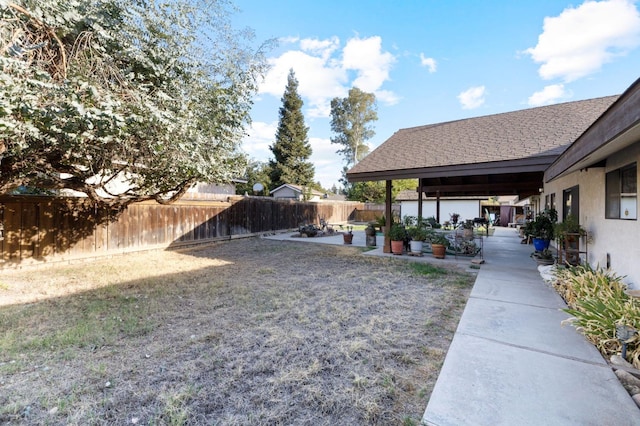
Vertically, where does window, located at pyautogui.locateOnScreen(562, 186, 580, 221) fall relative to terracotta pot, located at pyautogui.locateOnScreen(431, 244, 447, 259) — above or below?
above

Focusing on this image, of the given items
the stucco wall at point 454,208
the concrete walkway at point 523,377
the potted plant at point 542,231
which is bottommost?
the concrete walkway at point 523,377

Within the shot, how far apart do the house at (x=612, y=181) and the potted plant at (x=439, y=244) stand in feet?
9.34

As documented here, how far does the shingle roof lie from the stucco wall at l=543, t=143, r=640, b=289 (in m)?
0.94

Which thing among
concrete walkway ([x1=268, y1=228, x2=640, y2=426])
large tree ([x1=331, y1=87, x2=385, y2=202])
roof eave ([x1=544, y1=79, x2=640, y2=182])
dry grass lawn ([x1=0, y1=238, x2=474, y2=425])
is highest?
large tree ([x1=331, y1=87, x2=385, y2=202])

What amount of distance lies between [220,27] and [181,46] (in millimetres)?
1023

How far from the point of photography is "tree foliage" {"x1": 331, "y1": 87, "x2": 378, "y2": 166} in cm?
2650

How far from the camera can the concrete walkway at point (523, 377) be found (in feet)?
6.43

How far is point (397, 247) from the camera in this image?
8383 millimetres

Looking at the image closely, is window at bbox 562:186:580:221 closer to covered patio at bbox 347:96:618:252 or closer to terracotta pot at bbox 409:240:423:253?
covered patio at bbox 347:96:618:252

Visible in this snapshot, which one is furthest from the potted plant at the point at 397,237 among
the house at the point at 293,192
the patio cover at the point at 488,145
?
the house at the point at 293,192

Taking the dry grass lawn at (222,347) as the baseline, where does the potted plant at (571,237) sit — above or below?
above

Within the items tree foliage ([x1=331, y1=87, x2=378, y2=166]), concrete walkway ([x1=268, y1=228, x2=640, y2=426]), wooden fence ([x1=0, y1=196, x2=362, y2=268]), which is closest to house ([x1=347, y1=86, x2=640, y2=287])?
concrete walkway ([x1=268, y1=228, x2=640, y2=426])

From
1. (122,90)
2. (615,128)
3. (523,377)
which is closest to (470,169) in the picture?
(615,128)

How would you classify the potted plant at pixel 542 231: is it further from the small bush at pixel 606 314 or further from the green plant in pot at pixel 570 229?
the small bush at pixel 606 314
